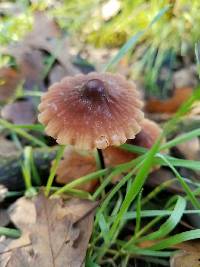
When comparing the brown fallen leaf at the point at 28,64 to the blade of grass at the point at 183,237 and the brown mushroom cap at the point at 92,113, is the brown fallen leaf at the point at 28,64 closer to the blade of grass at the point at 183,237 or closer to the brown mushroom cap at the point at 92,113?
the brown mushroom cap at the point at 92,113

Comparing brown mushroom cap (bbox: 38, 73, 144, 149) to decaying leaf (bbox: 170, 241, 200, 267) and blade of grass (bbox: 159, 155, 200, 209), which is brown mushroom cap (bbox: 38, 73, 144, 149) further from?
decaying leaf (bbox: 170, 241, 200, 267)

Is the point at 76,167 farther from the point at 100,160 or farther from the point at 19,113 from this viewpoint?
the point at 19,113

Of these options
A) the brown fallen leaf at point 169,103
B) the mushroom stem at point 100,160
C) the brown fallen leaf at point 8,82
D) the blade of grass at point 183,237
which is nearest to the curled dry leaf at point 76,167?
the mushroom stem at point 100,160

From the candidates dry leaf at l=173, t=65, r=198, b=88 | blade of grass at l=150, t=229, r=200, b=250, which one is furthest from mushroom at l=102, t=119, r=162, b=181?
dry leaf at l=173, t=65, r=198, b=88

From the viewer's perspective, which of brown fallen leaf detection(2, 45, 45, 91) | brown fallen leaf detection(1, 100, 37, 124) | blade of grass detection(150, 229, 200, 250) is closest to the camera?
blade of grass detection(150, 229, 200, 250)

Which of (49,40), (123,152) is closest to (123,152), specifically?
(123,152)
